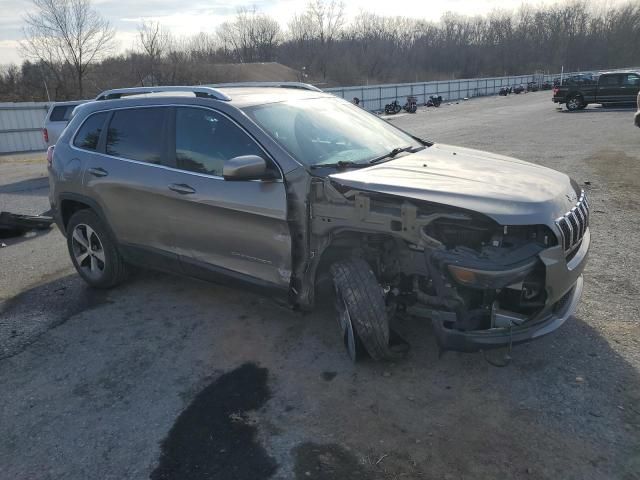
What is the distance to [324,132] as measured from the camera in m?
4.06

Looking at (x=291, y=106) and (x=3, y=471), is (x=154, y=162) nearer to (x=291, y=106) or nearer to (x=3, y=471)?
(x=291, y=106)

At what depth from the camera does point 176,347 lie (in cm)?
393

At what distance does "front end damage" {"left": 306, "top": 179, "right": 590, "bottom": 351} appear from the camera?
290cm

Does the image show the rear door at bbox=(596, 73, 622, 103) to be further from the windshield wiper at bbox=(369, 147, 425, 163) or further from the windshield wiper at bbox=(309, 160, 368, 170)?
the windshield wiper at bbox=(309, 160, 368, 170)

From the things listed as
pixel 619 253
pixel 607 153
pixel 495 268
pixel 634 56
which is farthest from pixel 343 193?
pixel 634 56

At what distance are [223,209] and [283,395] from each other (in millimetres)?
1446

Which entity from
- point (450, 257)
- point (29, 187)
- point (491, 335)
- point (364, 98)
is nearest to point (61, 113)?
point (29, 187)

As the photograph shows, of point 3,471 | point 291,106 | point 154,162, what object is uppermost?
point 291,106

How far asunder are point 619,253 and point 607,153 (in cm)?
819

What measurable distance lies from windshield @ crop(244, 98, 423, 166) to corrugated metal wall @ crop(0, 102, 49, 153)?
21.8 metres

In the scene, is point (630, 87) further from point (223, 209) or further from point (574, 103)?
point (223, 209)

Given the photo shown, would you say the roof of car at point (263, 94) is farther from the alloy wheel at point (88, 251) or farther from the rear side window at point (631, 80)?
the rear side window at point (631, 80)

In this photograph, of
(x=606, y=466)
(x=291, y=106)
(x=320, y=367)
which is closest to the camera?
(x=606, y=466)

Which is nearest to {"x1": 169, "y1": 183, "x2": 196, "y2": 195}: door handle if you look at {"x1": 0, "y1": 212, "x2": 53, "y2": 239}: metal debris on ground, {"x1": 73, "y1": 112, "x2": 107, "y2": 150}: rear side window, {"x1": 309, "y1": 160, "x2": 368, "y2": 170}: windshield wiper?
{"x1": 309, "y1": 160, "x2": 368, "y2": 170}: windshield wiper
